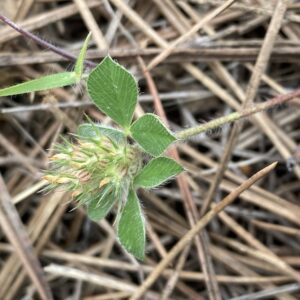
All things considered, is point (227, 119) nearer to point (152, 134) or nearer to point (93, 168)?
point (152, 134)

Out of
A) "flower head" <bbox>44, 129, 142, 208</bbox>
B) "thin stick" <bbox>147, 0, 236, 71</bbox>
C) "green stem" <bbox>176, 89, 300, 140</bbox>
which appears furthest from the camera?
"thin stick" <bbox>147, 0, 236, 71</bbox>

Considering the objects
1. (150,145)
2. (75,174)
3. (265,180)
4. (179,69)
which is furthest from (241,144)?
(75,174)

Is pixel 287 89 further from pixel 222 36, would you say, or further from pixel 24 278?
pixel 24 278

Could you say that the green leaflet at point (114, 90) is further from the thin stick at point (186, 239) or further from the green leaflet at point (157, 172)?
the thin stick at point (186, 239)

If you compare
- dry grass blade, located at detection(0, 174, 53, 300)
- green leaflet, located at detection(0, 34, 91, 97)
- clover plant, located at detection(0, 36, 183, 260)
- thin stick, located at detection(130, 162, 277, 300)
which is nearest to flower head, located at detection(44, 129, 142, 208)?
clover plant, located at detection(0, 36, 183, 260)

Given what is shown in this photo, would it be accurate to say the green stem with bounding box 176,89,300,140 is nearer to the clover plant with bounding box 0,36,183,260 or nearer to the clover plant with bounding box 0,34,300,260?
the clover plant with bounding box 0,34,300,260

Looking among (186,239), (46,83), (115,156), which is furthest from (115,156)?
(186,239)
